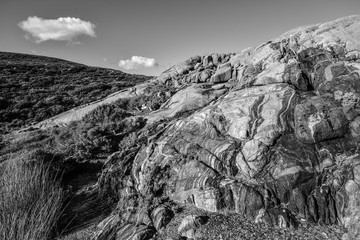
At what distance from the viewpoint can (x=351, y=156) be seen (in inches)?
287

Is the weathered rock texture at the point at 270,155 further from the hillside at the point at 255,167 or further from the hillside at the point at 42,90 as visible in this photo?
the hillside at the point at 42,90

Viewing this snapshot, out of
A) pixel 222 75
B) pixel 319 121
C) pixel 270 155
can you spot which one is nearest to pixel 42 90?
pixel 222 75

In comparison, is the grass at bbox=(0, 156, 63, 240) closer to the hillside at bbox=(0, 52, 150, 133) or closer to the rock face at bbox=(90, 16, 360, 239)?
the rock face at bbox=(90, 16, 360, 239)

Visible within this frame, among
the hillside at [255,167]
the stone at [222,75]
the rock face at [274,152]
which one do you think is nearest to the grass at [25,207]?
the hillside at [255,167]

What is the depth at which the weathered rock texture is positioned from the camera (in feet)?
23.5

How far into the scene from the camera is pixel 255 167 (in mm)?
8070

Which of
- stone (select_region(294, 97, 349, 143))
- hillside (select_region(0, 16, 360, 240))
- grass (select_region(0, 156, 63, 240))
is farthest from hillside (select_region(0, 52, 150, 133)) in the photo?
stone (select_region(294, 97, 349, 143))

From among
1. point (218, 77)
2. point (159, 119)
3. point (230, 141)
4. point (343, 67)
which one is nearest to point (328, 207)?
point (230, 141)

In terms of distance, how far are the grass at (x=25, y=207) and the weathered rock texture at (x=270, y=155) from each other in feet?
6.29

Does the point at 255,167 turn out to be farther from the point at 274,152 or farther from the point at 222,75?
the point at 222,75

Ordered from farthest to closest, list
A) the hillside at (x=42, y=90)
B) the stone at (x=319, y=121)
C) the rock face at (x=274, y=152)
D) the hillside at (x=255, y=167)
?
Answer: the hillside at (x=42, y=90) < the stone at (x=319, y=121) < the rock face at (x=274, y=152) < the hillside at (x=255, y=167)

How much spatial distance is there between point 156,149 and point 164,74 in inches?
585

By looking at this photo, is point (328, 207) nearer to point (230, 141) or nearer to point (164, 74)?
point (230, 141)

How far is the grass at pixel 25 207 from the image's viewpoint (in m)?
5.73
